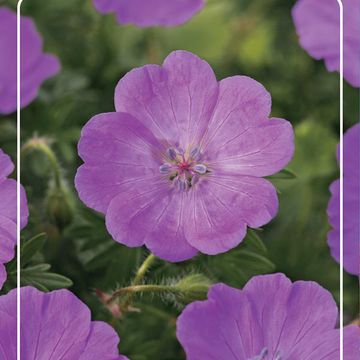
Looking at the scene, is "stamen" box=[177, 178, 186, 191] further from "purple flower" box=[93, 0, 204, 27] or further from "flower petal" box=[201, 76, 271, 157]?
"purple flower" box=[93, 0, 204, 27]

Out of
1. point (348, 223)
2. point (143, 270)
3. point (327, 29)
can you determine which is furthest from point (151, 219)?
point (327, 29)

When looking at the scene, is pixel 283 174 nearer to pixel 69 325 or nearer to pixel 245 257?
pixel 245 257

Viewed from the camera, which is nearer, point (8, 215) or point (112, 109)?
point (8, 215)

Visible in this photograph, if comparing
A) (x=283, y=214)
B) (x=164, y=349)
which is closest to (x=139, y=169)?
(x=164, y=349)

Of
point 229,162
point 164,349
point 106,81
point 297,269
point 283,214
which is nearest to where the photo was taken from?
point 229,162

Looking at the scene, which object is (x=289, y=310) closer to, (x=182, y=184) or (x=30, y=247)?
(x=182, y=184)

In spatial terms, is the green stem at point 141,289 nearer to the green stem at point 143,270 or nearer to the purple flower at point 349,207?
the green stem at point 143,270
